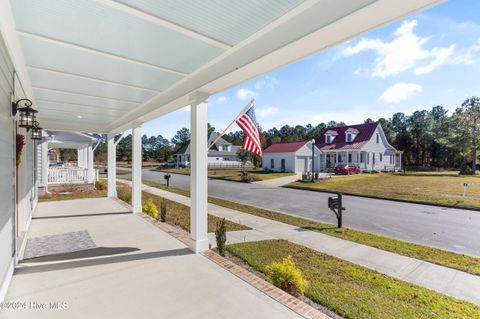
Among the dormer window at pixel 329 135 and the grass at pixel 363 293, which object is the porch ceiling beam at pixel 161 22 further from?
the dormer window at pixel 329 135

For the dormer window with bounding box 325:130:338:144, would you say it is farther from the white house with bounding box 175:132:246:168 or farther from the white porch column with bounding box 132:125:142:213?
the white porch column with bounding box 132:125:142:213

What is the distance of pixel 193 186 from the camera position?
543 cm

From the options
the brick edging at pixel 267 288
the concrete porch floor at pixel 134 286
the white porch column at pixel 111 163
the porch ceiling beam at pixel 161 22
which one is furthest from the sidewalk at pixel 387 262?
the white porch column at pixel 111 163

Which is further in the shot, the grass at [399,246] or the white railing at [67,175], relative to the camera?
the white railing at [67,175]

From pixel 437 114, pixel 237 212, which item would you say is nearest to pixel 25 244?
pixel 237 212

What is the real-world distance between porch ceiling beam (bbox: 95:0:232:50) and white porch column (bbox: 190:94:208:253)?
1.91m

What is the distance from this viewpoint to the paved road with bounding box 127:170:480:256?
7234mm

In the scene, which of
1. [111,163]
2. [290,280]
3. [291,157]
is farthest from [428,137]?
[290,280]

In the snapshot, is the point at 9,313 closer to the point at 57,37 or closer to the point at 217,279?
the point at 217,279

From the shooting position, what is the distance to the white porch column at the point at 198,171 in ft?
17.6

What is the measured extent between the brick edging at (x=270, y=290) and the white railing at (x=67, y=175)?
14119 millimetres

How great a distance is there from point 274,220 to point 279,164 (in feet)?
81.8

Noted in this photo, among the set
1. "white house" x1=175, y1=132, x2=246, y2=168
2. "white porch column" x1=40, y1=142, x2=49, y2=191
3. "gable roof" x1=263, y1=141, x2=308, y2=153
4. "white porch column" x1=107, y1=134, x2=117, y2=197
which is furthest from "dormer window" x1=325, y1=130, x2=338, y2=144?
"white porch column" x1=40, y1=142, x2=49, y2=191

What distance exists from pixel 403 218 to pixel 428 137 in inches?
1832
